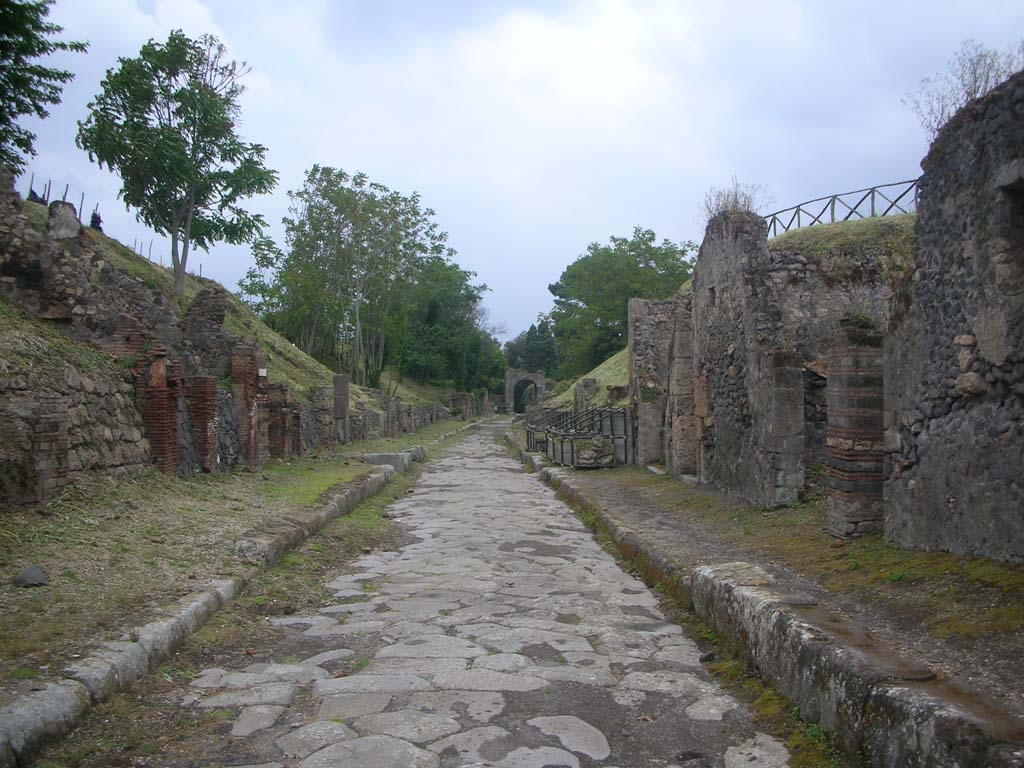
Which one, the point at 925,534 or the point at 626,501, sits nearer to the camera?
the point at 925,534

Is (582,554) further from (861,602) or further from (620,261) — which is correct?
(620,261)

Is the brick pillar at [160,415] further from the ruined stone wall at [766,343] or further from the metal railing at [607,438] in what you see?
the metal railing at [607,438]

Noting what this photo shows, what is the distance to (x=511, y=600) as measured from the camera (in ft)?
20.9

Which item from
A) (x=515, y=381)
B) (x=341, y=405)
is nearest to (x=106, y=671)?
(x=341, y=405)

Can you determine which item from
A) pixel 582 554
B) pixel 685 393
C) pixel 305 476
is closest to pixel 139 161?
pixel 305 476

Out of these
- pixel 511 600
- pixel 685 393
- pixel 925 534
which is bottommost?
pixel 511 600

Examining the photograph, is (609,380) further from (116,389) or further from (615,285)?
(116,389)

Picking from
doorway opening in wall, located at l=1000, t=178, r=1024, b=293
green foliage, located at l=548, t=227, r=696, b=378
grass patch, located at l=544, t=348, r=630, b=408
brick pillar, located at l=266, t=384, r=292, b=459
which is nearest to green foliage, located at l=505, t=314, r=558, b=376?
green foliage, located at l=548, t=227, r=696, b=378

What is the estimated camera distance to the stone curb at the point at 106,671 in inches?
124

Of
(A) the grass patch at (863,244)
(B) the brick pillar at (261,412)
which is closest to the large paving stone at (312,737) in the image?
(A) the grass patch at (863,244)

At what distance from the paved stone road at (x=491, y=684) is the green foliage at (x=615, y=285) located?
36.2 meters

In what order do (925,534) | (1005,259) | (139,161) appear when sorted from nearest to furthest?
1. (1005,259)
2. (925,534)
3. (139,161)

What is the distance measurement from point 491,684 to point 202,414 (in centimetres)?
865

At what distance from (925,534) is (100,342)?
373 inches
